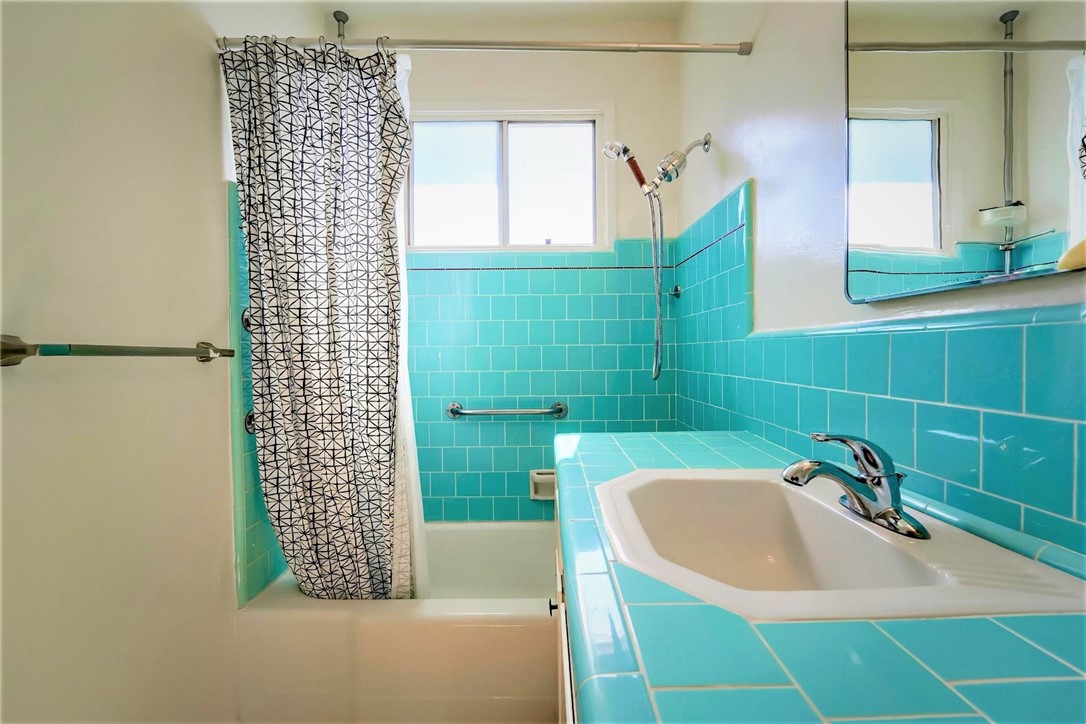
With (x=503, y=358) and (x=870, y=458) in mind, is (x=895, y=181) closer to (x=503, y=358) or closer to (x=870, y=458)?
(x=870, y=458)

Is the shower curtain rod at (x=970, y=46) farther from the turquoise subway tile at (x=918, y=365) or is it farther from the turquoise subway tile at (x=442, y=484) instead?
the turquoise subway tile at (x=442, y=484)

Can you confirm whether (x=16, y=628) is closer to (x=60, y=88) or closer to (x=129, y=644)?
(x=129, y=644)

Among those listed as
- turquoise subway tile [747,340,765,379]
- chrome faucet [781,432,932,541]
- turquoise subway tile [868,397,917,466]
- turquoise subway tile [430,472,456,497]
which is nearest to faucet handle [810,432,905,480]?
chrome faucet [781,432,932,541]

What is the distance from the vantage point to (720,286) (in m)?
1.45

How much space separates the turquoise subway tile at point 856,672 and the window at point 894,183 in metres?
0.54

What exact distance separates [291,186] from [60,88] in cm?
47

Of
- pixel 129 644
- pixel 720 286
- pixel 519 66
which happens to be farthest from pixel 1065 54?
pixel 519 66

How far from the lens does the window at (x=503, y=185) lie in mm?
2055

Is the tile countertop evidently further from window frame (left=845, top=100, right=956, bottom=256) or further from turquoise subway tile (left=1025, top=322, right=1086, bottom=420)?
window frame (left=845, top=100, right=956, bottom=256)

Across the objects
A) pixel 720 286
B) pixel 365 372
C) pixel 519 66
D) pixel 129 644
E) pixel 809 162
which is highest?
pixel 519 66

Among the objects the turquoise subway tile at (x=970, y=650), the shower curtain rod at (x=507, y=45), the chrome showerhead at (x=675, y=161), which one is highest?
the shower curtain rod at (x=507, y=45)

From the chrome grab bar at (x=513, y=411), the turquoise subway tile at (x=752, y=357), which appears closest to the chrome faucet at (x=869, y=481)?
the turquoise subway tile at (x=752, y=357)

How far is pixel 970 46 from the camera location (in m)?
0.56

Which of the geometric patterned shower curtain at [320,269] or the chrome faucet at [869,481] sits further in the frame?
the geometric patterned shower curtain at [320,269]
